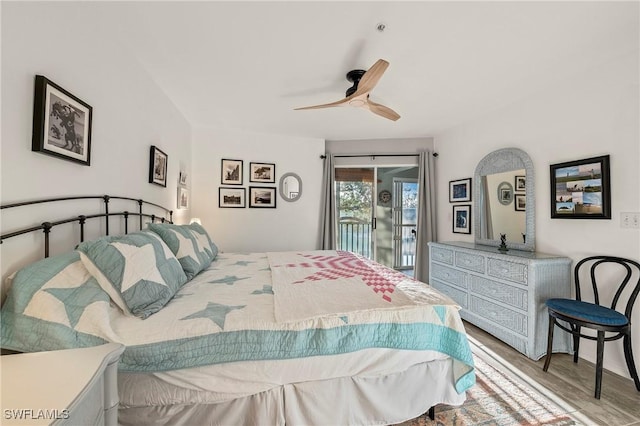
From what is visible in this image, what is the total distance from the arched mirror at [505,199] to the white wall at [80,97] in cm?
371

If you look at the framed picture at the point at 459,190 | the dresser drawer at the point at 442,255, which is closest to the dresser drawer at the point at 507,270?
the dresser drawer at the point at 442,255

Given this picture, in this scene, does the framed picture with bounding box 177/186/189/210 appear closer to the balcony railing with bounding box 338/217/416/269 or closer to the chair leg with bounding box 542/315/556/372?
the balcony railing with bounding box 338/217/416/269

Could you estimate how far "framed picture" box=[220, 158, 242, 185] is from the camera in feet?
12.8

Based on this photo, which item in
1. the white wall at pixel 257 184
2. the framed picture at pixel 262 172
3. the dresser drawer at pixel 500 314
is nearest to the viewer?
the dresser drawer at pixel 500 314

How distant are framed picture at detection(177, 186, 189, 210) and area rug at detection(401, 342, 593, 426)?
3.11 meters

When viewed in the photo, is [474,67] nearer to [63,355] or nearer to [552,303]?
[552,303]

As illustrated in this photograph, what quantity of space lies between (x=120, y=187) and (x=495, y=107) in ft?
12.6

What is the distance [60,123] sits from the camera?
1.32 m

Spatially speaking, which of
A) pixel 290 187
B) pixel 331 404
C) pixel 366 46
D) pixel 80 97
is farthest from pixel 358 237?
pixel 80 97

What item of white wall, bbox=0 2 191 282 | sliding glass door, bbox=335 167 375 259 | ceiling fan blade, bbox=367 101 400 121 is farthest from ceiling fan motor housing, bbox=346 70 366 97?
sliding glass door, bbox=335 167 375 259

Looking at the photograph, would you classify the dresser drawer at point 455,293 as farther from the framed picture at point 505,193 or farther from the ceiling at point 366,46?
the ceiling at point 366,46

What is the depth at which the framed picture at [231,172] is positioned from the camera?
390 centimetres

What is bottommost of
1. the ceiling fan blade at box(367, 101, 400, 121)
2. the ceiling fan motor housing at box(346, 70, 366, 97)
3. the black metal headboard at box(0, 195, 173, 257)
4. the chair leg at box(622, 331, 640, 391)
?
the chair leg at box(622, 331, 640, 391)

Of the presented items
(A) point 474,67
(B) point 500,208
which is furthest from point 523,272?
(A) point 474,67
